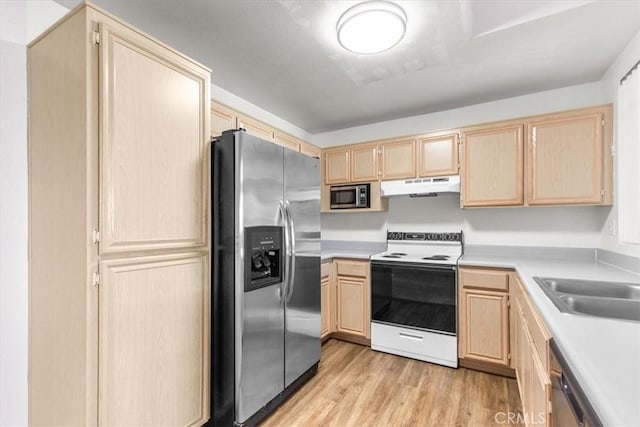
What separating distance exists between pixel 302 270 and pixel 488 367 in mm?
1785

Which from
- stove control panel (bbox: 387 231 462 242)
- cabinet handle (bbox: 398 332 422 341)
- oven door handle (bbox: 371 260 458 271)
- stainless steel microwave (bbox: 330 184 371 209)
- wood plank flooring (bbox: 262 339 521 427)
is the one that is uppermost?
stainless steel microwave (bbox: 330 184 371 209)

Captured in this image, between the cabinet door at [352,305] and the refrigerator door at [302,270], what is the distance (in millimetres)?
676

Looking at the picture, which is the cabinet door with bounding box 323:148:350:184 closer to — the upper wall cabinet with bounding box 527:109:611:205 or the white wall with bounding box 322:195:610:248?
the white wall with bounding box 322:195:610:248

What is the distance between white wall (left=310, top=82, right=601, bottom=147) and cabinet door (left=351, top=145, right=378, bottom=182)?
1.38ft

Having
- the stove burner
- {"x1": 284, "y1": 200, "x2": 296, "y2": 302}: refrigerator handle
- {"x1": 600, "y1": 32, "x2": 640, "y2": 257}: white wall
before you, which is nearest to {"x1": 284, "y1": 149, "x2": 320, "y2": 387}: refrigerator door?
{"x1": 284, "y1": 200, "x2": 296, "y2": 302}: refrigerator handle

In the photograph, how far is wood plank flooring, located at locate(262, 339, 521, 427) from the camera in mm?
1899

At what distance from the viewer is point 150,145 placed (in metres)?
1.43

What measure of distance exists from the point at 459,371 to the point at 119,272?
263cm

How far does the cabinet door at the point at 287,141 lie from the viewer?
2.83 m

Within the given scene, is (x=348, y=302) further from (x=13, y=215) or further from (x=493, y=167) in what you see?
(x=13, y=215)

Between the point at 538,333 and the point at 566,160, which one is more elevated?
the point at 566,160

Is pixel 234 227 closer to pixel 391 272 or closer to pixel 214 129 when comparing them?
pixel 214 129

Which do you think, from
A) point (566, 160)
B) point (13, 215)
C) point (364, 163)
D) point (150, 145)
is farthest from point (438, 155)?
point (13, 215)

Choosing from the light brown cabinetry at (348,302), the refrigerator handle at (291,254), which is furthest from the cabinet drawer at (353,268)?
the refrigerator handle at (291,254)
